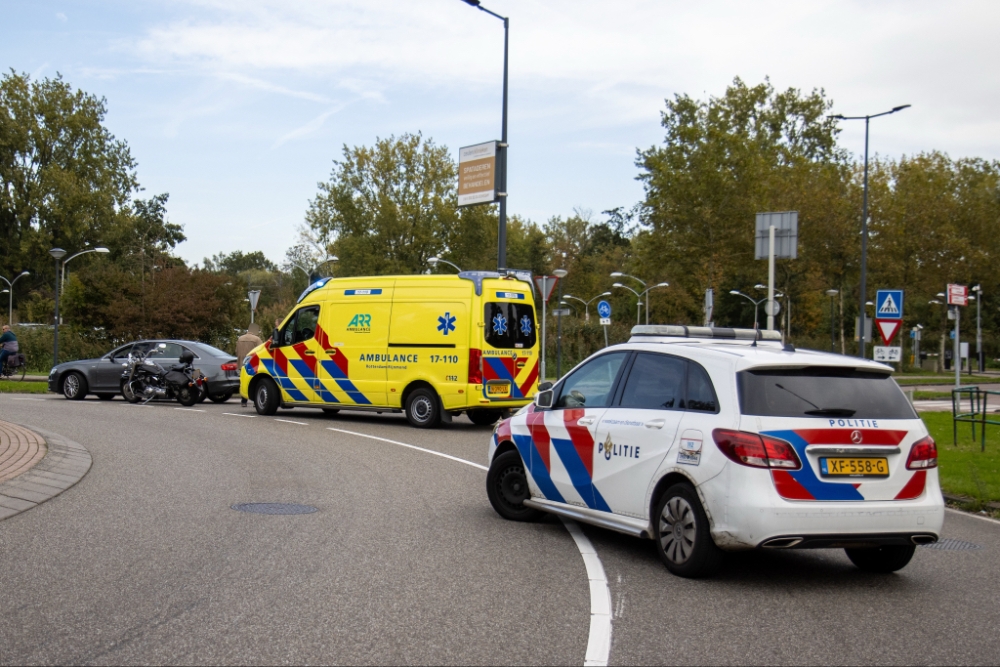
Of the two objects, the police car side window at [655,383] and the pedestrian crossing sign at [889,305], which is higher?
the pedestrian crossing sign at [889,305]

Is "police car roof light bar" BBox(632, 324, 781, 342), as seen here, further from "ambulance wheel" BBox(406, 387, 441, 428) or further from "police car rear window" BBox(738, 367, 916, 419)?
"ambulance wheel" BBox(406, 387, 441, 428)

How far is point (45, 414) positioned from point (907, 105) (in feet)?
90.6

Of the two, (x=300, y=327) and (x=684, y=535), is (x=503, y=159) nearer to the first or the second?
(x=300, y=327)

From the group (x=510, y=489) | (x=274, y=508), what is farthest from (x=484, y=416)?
(x=510, y=489)

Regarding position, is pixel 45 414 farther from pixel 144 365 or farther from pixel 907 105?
pixel 907 105

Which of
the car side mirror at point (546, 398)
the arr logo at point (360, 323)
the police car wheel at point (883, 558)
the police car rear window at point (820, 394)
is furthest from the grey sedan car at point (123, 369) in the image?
the police car rear window at point (820, 394)

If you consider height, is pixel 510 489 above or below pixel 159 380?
above

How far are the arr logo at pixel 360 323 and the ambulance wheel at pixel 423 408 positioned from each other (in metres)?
1.45

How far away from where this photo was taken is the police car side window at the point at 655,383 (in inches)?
295

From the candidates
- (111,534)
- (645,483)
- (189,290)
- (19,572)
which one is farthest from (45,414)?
(189,290)

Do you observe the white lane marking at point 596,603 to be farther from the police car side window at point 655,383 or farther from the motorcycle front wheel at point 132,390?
the motorcycle front wheel at point 132,390

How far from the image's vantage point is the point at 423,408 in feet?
62.2

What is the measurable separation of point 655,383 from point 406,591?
2.43 metres

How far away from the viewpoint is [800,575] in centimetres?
731
